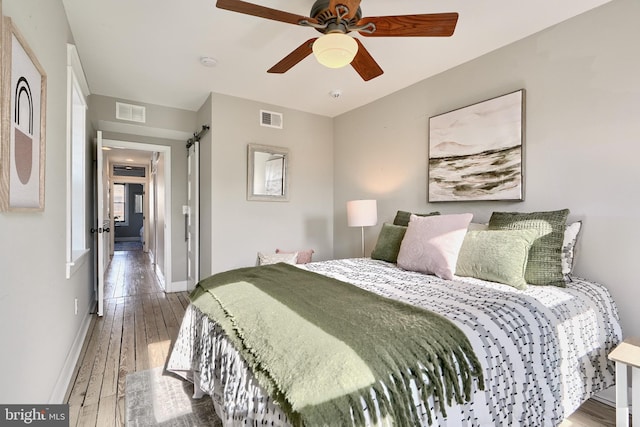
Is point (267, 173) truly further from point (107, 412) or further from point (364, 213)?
point (107, 412)

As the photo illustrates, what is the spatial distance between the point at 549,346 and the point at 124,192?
1290 centimetres

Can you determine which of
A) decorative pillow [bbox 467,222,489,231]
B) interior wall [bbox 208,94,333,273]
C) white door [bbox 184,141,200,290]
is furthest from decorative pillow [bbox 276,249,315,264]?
decorative pillow [bbox 467,222,489,231]

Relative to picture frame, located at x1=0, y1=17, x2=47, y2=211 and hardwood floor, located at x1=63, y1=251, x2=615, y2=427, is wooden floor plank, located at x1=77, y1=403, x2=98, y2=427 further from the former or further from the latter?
picture frame, located at x1=0, y1=17, x2=47, y2=211

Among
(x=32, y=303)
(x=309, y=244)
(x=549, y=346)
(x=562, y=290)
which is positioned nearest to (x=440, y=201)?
(x=562, y=290)

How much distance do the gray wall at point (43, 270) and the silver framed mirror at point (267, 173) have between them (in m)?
1.89

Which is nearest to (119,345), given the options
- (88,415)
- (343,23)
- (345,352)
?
(88,415)

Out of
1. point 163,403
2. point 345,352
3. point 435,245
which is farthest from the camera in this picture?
point 435,245

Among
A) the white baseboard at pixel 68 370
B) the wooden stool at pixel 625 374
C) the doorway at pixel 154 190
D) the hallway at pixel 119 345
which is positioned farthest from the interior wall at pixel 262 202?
the wooden stool at pixel 625 374

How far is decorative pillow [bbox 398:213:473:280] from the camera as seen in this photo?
2.10 m

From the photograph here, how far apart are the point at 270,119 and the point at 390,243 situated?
2.26 meters

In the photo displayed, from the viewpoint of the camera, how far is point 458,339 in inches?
46.2

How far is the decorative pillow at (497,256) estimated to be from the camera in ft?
6.12

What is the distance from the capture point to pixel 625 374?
151 cm

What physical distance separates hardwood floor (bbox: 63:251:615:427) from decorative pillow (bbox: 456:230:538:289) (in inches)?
34.3
